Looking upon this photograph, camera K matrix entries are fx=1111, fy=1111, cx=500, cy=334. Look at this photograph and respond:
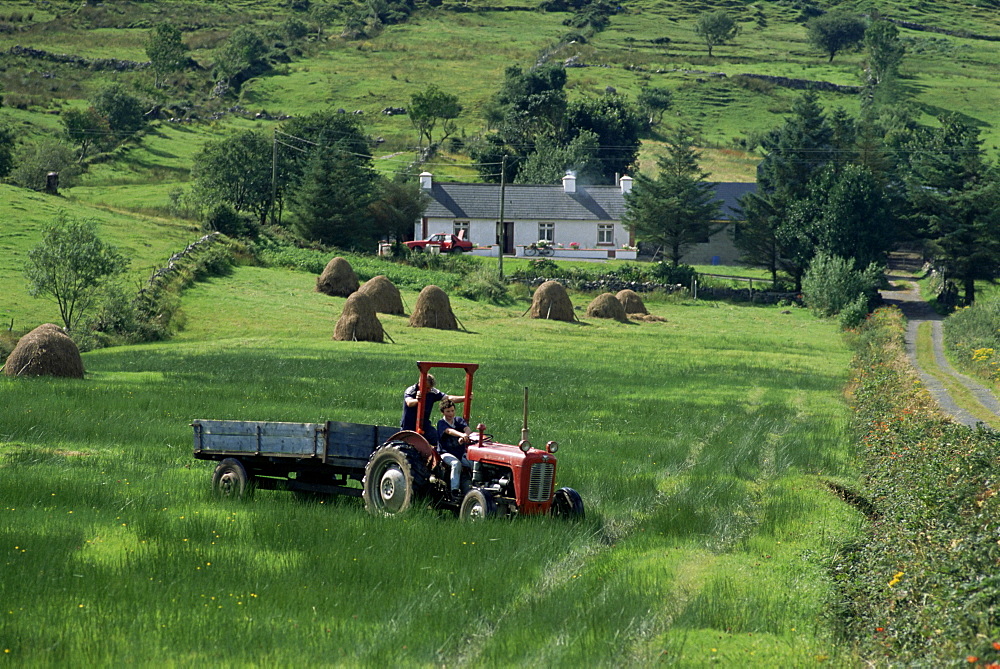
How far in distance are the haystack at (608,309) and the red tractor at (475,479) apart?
49.2 meters

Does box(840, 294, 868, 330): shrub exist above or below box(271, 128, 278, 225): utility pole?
below

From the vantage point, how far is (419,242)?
9006 cm

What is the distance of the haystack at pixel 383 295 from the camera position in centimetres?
5819

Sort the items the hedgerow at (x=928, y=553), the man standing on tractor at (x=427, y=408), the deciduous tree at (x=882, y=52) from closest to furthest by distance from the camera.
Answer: the hedgerow at (x=928, y=553) < the man standing on tractor at (x=427, y=408) < the deciduous tree at (x=882, y=52)

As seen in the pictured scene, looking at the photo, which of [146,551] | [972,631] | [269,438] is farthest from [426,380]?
[972,631]

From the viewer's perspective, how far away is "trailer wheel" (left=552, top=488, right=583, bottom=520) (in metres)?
15.6

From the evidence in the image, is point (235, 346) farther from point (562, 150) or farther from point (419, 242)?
point (562, 150)

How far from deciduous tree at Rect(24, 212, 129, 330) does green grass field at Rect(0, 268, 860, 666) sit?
16686 millimetres

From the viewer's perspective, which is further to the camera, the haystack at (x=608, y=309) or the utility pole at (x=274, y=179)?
the utility pole at (x=274, y=179)

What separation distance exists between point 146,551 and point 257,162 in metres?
80.9

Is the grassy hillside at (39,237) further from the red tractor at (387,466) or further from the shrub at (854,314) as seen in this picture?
the shrub at (854,314)

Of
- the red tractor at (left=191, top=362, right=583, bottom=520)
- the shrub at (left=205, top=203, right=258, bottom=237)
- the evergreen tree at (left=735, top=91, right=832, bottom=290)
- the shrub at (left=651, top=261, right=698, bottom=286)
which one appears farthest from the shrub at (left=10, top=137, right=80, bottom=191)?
the red tractor at (left=191, top=362, right=583, bottom=520)

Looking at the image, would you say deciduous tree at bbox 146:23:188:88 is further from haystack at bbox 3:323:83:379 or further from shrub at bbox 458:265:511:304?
haystack at bbox 3:323:83:379

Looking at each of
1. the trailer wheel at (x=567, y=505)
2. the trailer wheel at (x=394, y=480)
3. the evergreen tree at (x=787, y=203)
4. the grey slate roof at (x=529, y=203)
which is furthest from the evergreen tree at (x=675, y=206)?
the trailer wheel at (x=394, y=480)
